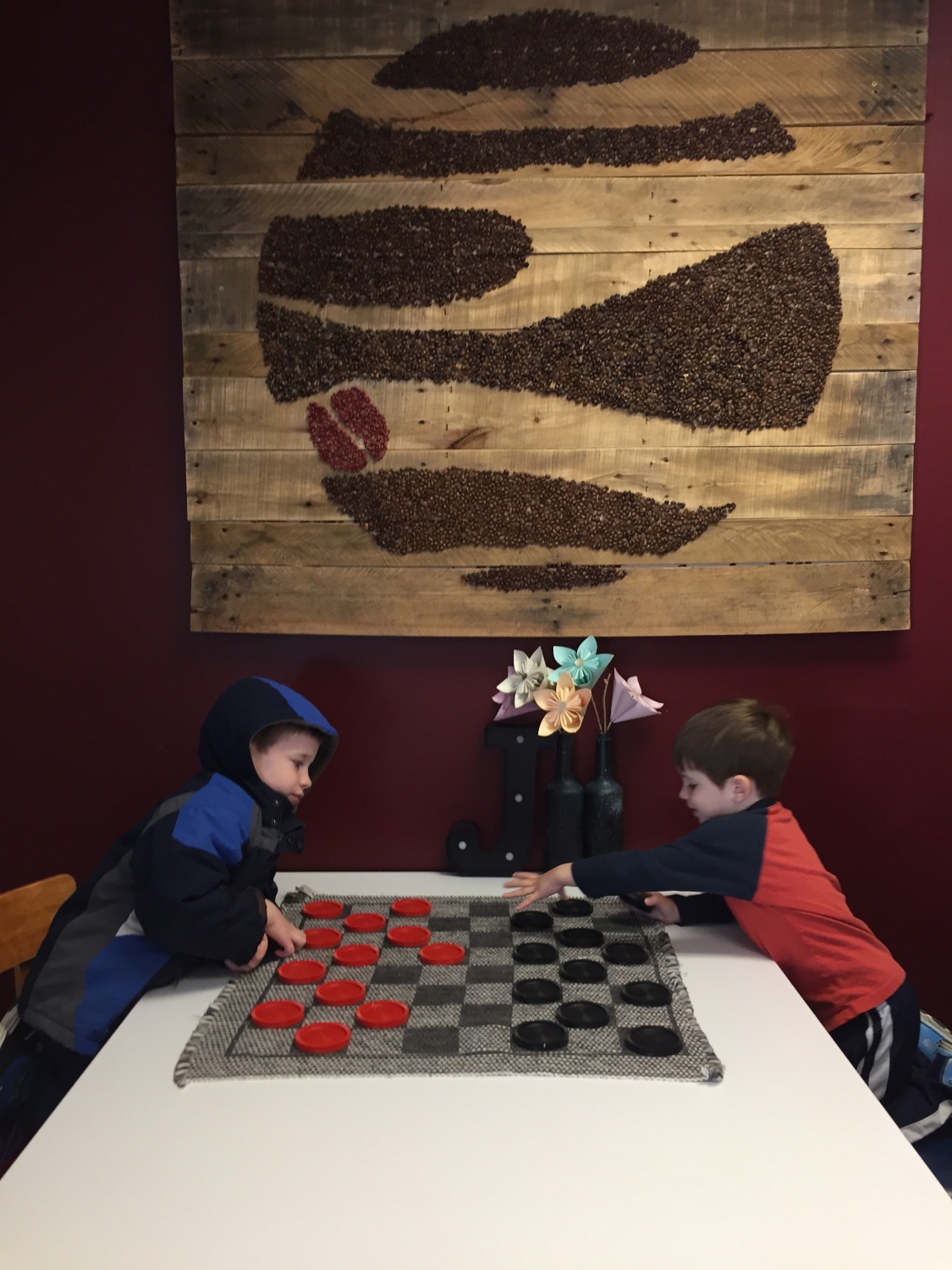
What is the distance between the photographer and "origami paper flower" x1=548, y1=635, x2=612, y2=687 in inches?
67.6

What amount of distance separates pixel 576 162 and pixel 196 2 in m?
0.70

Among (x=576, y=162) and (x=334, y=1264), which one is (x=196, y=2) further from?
(x=334, y=1264)

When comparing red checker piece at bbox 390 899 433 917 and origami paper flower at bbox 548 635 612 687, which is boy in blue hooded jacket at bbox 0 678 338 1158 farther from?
origami paper flower at bbox 548 635 612 687

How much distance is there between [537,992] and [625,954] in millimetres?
173

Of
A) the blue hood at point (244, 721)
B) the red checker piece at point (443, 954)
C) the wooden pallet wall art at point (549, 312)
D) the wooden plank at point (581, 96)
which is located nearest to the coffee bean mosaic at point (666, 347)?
the wooden pallet wall art at point (549, 312)

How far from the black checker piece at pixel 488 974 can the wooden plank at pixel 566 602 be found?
66cm

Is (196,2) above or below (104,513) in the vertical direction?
above

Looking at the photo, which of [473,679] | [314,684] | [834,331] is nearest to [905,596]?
[834,331]

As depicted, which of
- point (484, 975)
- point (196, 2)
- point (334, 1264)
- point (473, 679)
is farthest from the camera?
point (473, 679)

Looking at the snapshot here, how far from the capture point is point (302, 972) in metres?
1.24

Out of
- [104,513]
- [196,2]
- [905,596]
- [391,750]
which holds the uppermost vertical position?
[196,2]

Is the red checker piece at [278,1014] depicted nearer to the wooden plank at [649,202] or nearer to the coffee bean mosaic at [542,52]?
the wooden plank at [649,202]

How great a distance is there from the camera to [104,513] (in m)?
1.83

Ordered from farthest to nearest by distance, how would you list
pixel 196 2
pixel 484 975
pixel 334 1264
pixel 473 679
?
pixel 473 679
pixel 196 2
pixel 484 975
pixel 334 1264
